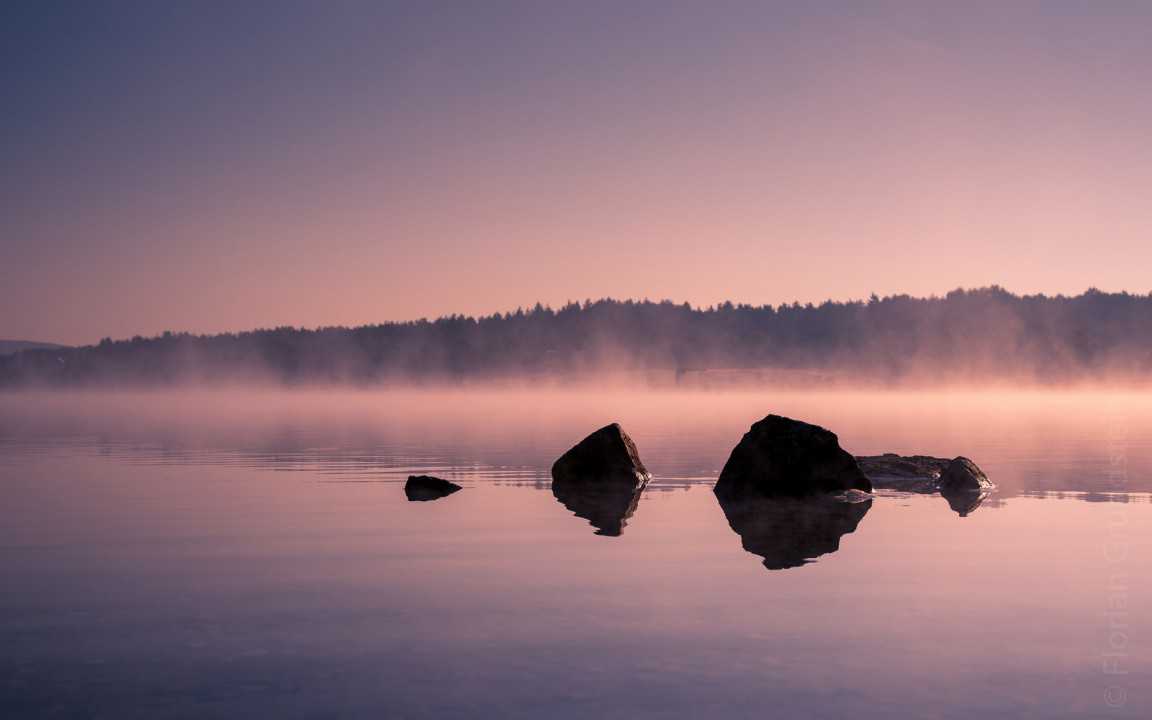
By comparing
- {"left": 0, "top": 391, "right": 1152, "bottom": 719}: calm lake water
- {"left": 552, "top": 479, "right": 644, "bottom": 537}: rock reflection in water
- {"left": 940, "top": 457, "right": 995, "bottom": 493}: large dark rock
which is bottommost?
{"left": 0, "top": 391, "right": 1152, "bottom": 719}: calm lake water

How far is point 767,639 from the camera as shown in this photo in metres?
10.3

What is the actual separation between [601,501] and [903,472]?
8978 mm

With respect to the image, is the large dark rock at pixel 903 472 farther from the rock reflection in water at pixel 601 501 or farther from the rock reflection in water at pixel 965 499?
the rock reflection in water at pixel 601 501

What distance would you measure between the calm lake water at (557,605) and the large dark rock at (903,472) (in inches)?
74.5

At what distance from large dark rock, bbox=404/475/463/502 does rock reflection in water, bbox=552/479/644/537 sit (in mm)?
2384

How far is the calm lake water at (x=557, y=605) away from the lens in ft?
28.0

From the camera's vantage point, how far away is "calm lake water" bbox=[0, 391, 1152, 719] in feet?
28.0

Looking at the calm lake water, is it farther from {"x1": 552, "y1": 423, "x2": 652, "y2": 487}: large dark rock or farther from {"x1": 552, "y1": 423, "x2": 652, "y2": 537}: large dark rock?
{"x1": 552, "y1": 423, "x2": 652, "y2": 487}: large dark rock

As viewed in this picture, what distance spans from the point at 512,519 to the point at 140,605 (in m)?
8.43

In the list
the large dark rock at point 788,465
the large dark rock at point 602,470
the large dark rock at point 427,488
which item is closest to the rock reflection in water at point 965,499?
the large dark rock at point 788,465

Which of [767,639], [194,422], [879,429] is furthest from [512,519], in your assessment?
[194,422]

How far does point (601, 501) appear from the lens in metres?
22.5

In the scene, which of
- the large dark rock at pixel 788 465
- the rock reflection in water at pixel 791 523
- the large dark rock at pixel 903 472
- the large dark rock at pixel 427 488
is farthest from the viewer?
the large dark rock at pixel 903 472

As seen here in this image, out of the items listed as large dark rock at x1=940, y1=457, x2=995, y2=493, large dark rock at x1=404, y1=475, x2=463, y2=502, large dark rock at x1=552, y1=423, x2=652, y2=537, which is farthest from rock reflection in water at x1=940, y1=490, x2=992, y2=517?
large dark rock at x1=404, y1=475, x2=463, y2=502
